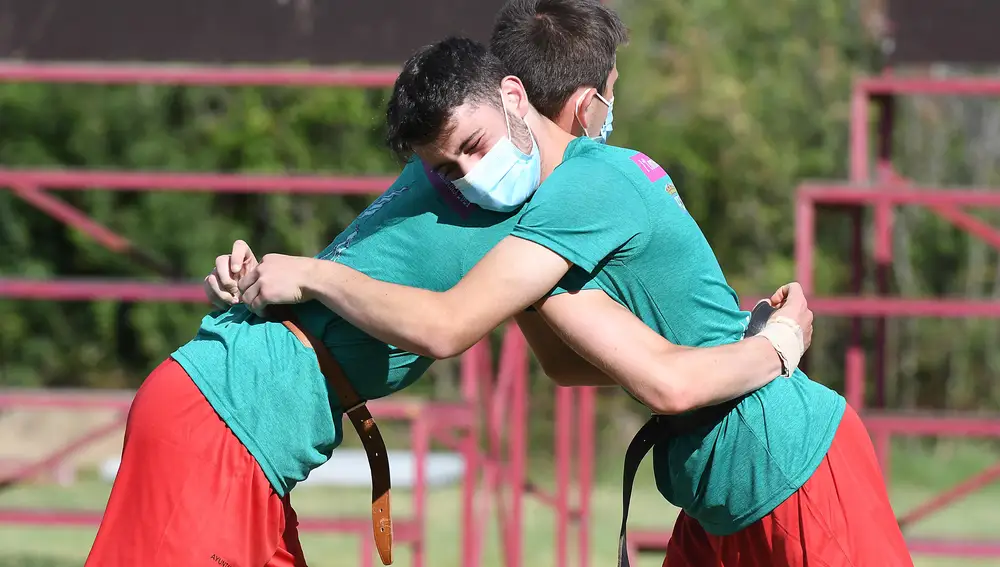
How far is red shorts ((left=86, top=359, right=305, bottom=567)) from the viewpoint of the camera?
6.58ft

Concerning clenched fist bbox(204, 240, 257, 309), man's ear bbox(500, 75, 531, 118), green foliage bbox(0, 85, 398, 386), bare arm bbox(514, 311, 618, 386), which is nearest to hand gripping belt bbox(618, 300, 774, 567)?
bare arm bbox(514, 311, 618, 386)

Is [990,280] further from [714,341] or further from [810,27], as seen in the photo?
[714,341]

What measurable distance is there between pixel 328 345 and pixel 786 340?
74cm

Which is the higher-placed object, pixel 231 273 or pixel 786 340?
pixel 231 273

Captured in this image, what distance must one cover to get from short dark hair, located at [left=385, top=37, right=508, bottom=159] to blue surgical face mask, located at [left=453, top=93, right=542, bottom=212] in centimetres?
7

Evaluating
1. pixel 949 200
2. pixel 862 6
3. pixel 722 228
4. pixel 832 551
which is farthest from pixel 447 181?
pixel 862 6

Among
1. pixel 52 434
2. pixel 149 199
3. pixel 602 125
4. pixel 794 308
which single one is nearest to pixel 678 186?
pixel 149 199

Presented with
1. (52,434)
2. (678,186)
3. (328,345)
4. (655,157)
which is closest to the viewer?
(328,345)

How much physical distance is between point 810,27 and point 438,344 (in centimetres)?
892

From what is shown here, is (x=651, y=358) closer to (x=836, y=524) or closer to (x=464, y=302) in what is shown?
(x=464, y=302)

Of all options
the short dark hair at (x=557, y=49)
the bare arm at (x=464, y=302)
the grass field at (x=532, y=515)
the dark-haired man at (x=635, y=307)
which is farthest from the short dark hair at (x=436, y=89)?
the grass field at (x=532, y=515)

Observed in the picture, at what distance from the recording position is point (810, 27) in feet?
33.6

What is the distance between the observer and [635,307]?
206 centimetres

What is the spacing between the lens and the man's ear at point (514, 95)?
210cm
